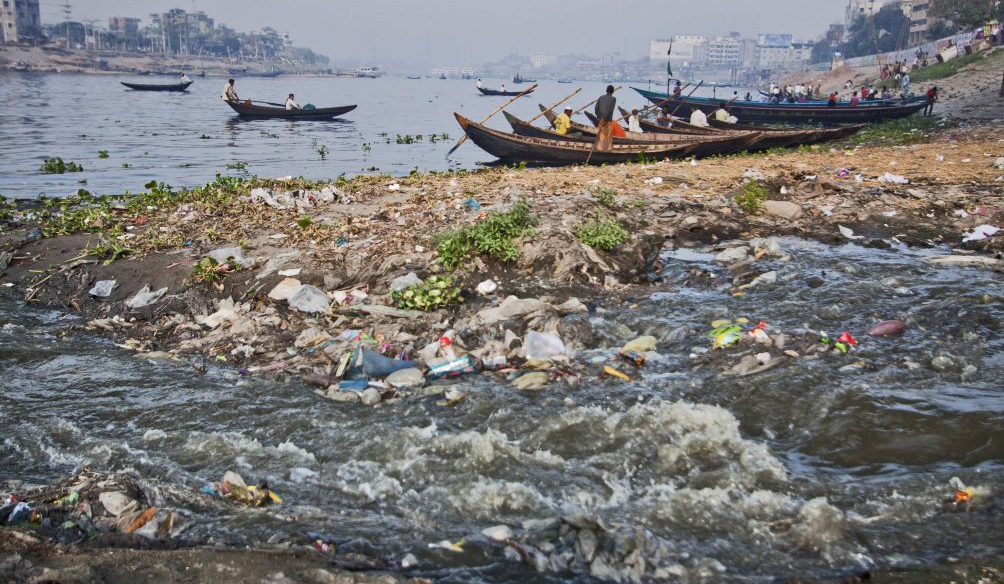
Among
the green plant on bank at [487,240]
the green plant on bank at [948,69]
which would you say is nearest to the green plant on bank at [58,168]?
the green plant on bank at [487,240]

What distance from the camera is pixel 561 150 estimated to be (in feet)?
48.5

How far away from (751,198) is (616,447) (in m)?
6.06

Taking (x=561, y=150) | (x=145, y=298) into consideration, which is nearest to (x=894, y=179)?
(x=561, y=150)

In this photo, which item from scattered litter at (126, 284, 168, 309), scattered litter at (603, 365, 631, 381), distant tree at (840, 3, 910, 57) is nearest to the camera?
scattered litter at (603, 365, 631, 381)

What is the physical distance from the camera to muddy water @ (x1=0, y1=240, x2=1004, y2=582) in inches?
127

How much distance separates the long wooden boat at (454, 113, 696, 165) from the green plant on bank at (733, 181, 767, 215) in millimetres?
4167

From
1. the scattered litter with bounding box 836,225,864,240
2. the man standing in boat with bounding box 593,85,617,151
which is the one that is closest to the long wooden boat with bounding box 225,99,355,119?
the man standing in boat with bounding box 593,85,617,151

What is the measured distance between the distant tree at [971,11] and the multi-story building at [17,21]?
393ft

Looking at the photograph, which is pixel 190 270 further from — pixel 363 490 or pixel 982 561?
pixel 982 561

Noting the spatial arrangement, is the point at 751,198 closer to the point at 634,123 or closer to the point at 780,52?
the point at 634,123

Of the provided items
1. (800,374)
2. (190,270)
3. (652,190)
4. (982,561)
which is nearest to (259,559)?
(982,561)

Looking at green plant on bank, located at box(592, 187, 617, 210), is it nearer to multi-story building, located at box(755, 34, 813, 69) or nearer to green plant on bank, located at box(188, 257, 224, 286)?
green plant on bank, located at box(188, 257, 224, 286)

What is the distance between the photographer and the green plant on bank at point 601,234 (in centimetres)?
732

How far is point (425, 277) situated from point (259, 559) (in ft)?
13.0
